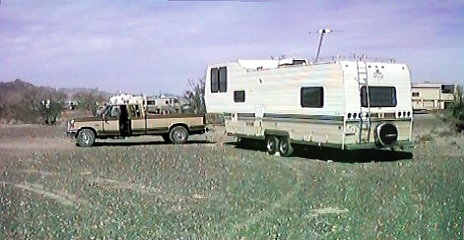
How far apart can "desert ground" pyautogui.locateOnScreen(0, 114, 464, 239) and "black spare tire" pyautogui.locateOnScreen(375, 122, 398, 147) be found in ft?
2.11

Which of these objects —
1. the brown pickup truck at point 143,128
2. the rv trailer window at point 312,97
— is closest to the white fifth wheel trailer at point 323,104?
the rv trailer window at point 312,97

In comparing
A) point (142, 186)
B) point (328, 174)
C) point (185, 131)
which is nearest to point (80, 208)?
point (142, 186)

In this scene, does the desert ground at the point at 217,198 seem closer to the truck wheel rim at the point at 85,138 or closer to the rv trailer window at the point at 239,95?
the rv trailer window at the point at 239,95

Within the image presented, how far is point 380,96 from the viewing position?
28.4ft

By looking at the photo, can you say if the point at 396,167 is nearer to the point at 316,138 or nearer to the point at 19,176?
the point at 316,138

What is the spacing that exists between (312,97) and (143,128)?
303cm

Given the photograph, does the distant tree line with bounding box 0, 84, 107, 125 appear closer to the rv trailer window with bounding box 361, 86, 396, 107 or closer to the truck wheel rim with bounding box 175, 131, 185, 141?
the rv trailer window with bounding box 361, 86, 396, 107

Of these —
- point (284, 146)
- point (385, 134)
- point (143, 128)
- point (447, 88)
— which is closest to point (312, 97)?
point (284, 146)

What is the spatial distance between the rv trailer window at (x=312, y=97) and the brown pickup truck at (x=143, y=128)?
6.41ft

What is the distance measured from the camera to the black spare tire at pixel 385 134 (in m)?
8.65

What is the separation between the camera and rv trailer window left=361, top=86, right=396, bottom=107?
8445mm

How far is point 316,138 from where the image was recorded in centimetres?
879

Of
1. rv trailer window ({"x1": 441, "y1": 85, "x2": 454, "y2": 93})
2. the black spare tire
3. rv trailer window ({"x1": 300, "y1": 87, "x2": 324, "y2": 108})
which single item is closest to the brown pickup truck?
rv trailer window ({"x1": 300, "y1": 87, "x2": 324, "y2": 108})

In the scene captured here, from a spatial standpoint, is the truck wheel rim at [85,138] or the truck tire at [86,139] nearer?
the truck tire at [86,139]
